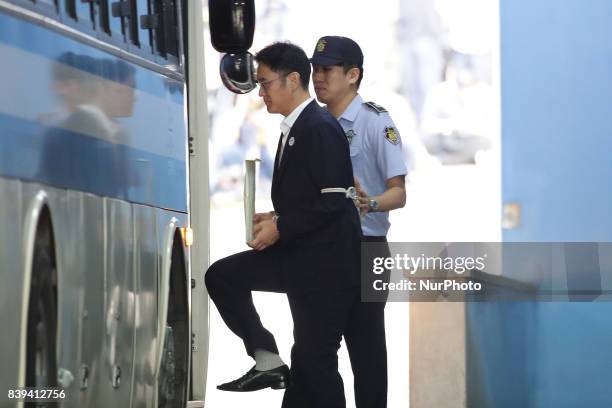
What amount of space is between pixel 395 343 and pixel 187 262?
9582mm

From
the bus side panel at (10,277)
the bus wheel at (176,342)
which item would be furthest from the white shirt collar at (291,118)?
the bus side panel at (10,277)

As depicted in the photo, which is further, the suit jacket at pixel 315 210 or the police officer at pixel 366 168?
the police officer at pixel 366 168

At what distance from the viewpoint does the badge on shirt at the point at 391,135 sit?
22.8 ft

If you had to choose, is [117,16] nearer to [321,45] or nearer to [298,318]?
[321,45]

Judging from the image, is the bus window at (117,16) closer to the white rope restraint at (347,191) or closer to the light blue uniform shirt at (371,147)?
the white rope restraint at (347,191)

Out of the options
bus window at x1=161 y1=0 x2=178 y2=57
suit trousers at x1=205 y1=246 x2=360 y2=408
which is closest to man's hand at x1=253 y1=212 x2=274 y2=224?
suit trousers at x1=205 y1=246 x2=360 y2=408

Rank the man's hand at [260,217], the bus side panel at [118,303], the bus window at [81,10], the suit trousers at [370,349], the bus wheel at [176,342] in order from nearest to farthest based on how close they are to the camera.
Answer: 1. the bus window at [81,10]
2. the bus side panel at [118,303]
3. the man's hand at [260,217]
4. the suit trousers at [370,349]
5. the bus wheel at [176,342]

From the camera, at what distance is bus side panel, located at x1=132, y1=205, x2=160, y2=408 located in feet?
20.8

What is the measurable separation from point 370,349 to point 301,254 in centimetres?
72

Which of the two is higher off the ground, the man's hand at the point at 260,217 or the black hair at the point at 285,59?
the black hair at the point at 285,59

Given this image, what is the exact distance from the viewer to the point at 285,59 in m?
6.32

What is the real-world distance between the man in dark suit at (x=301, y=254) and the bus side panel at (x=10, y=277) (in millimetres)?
1874

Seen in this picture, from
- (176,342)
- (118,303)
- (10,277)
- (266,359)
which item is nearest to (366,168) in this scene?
(266,359)

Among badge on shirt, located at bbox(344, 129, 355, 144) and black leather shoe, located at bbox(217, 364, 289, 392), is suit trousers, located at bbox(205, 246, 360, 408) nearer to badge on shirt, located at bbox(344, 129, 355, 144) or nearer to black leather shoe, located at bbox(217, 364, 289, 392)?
black leather shoe, located at bbox(217, 364, 289, 392)
